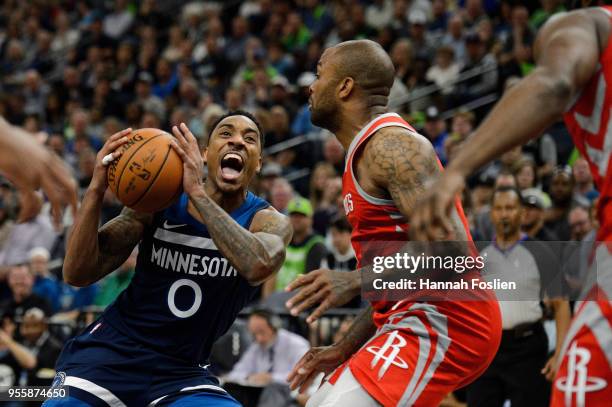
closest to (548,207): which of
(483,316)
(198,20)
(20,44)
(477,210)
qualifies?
(477,210)

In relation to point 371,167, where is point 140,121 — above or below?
below

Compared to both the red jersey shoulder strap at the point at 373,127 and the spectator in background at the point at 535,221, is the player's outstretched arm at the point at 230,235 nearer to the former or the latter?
the red jersey shoulder strap at the point at 373,127

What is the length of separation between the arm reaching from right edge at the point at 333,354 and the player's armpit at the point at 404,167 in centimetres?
73

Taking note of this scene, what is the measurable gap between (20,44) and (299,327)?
13.5 meters

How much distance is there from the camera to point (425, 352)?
3.81 meters

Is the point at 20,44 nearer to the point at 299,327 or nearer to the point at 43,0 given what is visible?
the point at 43,0

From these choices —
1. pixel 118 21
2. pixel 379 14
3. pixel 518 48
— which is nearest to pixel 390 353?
pixel 518 48

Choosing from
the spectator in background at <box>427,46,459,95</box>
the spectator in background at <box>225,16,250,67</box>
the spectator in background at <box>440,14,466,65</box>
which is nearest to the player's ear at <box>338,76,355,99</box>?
the spectator in background at <box>427,46,459,95</box>

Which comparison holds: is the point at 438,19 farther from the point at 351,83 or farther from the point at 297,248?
the point at 351,83

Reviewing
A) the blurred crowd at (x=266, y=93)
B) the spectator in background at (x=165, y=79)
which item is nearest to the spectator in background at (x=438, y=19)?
the blurred crowd at (x=266, y=93)

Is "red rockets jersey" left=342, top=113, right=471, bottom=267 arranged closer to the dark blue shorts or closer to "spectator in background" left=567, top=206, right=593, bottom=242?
the dark blue shorts

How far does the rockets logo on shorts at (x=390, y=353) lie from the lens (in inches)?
147

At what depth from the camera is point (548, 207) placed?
8.95 metres

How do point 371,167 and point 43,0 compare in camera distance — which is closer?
point 371,167
